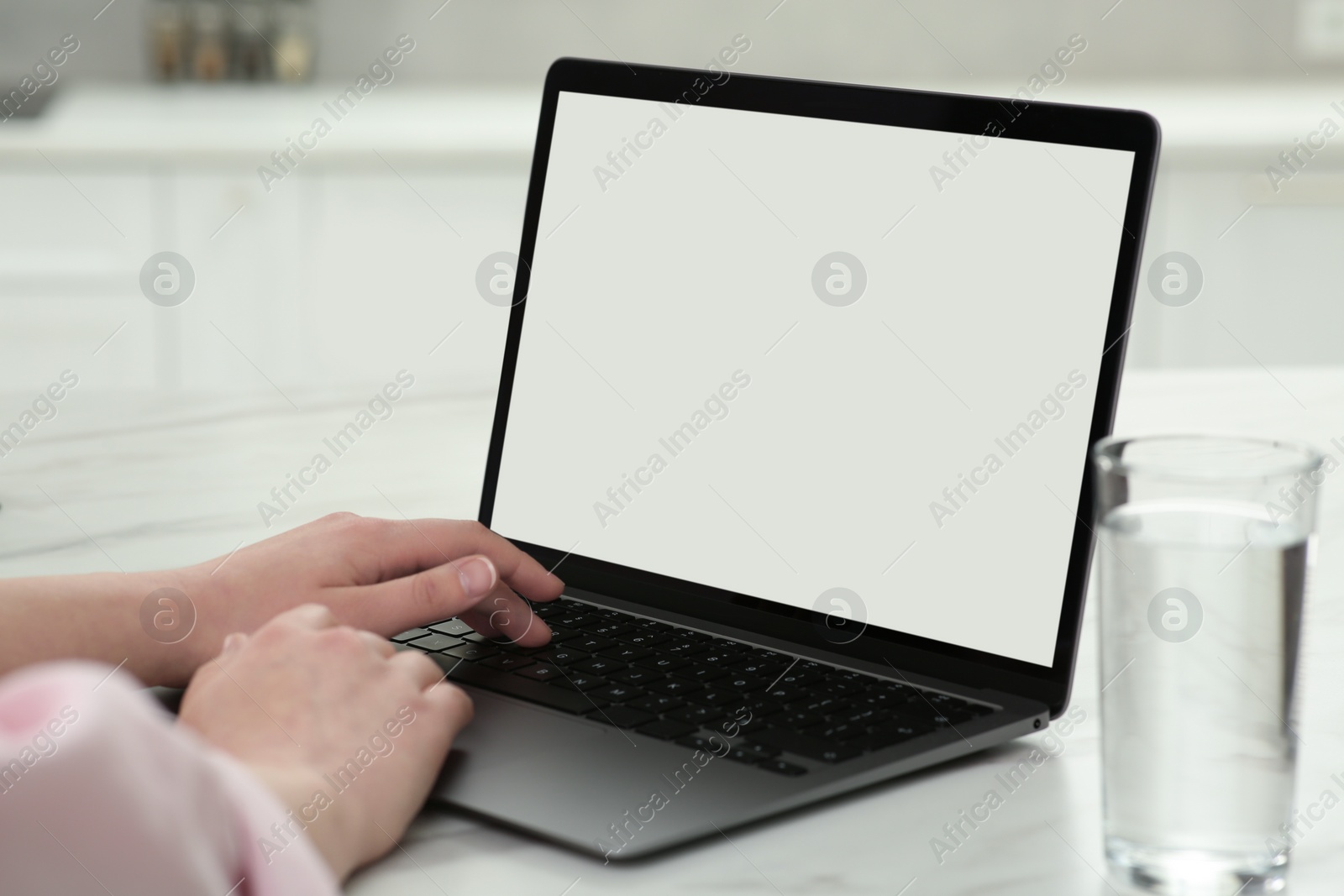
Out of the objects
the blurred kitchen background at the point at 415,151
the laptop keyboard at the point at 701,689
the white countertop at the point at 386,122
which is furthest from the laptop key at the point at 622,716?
the white countertop at the point at 386,122

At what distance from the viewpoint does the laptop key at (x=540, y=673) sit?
695mm

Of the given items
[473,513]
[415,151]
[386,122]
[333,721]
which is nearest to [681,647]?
[333,721]

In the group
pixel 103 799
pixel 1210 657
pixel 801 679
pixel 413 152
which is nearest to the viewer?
pixel 103 799

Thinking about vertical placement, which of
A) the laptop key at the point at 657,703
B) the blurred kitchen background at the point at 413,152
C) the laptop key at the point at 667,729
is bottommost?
the laptop key at the point at 667,729

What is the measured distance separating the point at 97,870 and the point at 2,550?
0.70m

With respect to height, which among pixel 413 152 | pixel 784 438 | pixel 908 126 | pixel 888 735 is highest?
pixel 413 152

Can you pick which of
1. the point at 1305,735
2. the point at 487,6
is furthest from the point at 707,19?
the point at 1305,735

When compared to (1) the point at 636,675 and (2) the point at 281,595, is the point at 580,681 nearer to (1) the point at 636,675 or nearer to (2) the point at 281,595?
(1) the point at 636,675

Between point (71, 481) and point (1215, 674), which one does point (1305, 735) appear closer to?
point (1215, 674)

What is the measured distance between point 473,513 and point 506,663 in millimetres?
351

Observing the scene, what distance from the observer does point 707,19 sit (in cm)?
372

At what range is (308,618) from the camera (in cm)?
63

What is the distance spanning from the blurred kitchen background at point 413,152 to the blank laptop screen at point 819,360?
1431 mm

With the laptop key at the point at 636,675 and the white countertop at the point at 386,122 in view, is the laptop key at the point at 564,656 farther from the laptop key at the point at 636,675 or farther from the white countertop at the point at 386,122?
the white countertop at the point at 386,122
